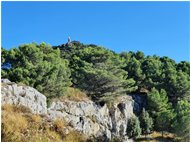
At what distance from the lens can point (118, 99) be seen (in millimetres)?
33969

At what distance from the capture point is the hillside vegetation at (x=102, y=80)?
2523 centimetres

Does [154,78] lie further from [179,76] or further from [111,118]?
[111,118]

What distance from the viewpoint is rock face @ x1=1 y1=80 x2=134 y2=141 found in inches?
551

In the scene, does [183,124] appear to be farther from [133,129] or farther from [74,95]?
[74,95]

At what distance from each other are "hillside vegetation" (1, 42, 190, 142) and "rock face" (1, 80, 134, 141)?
0.87 m

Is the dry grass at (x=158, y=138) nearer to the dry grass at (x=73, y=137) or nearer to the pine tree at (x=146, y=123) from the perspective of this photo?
the pine tree at (x=146, y=123)

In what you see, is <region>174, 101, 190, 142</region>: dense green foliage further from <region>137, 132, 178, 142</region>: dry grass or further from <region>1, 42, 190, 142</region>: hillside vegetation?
<region>137, 132, 178, 142</region>: dry grass

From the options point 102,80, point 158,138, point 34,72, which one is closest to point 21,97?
point 34,72

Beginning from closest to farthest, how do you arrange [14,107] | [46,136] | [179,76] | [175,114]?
[46,136], [14,107], [175,114], [179,76]

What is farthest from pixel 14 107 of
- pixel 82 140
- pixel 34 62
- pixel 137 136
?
pixel 137 136

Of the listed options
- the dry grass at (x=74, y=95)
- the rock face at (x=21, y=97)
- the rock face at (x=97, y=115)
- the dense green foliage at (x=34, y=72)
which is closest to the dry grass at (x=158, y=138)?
the rock face at (x=97, y=115)

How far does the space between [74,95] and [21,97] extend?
566 inches

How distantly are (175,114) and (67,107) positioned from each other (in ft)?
41.6

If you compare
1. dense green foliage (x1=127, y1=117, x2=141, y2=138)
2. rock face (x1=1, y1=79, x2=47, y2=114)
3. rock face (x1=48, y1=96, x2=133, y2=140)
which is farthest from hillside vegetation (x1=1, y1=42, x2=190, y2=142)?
rock face (x1=1, y1=79, x2=47, y2=114)
